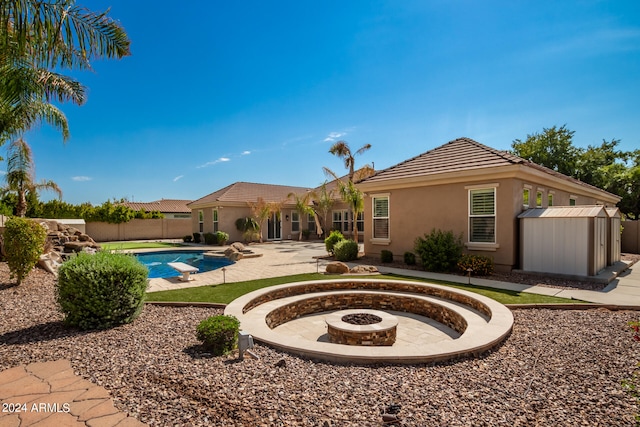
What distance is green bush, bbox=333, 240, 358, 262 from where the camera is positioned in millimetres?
15305

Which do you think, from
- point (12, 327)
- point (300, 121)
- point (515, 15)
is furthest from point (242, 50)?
point (12, 327)

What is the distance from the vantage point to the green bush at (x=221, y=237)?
25.3 meters

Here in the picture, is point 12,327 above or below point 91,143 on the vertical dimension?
below

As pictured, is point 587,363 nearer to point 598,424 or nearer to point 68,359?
point 598,424

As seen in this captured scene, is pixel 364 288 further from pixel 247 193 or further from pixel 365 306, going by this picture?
pixel 247 193

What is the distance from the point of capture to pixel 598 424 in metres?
2.88

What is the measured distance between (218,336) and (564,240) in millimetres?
11540

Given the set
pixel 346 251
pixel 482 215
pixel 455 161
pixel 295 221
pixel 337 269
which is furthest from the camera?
pixel 295 221

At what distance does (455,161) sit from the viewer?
13.2 meters

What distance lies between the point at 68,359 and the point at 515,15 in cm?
1351

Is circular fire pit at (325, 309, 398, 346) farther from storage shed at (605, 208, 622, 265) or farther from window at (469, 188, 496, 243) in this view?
storage shed at (605, 208, 622, 265)

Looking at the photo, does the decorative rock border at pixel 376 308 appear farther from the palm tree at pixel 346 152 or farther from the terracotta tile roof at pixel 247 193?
the terracotta tile roof at pixel 247 193

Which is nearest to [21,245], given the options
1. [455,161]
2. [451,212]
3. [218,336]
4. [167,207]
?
[218,336]

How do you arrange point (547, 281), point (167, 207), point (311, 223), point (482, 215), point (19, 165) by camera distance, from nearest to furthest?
point (547, 281) < point (482, 215) < point (19, 165) < point (311, 223) < point (167, 207)
